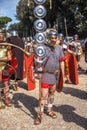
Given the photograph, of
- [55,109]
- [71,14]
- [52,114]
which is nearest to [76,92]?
[55,109]

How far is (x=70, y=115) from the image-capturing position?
799 centimetres

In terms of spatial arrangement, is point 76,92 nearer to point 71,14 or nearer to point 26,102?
point 26,102

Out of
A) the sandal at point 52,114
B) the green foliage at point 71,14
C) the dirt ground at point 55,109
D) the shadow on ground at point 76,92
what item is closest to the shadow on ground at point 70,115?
the dirt ground at point 55,109

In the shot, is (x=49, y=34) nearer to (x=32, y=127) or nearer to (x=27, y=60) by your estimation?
(x=32, y=127)

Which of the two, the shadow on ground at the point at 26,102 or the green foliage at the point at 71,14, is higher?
the green foliage at the point at 71,14

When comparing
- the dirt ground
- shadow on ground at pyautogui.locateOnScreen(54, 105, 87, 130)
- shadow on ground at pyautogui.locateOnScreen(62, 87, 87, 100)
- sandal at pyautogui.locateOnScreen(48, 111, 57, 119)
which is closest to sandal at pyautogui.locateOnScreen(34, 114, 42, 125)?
the dirt ground

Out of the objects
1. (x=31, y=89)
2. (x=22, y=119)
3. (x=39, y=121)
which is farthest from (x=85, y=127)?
(x=31, y=89)

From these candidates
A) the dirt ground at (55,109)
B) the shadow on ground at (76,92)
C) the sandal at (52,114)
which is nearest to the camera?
the dirt ground at (55,109)

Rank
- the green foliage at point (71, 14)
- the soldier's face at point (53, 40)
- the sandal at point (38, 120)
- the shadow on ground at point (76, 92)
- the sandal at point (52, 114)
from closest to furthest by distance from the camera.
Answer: the soldier's face at point (53, 40)
the sandal at point (38, 120)
the sandal at point (52, 114)
the shadow on ground at point (76, 92)
the green foliage at point (71, 14)

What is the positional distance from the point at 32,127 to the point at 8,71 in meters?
2.03

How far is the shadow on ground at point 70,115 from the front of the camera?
7432 millimetres

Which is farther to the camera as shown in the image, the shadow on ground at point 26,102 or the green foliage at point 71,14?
the green foliage at point 71,14

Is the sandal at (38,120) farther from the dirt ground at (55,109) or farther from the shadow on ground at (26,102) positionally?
the shadow on ground at (26,102)

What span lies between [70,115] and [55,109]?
2.24ft
